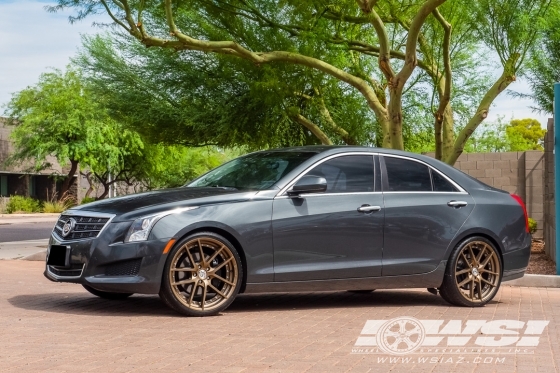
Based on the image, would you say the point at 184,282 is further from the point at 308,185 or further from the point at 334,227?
the point at 334,227

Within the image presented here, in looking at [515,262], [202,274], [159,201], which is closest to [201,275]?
[202,274]

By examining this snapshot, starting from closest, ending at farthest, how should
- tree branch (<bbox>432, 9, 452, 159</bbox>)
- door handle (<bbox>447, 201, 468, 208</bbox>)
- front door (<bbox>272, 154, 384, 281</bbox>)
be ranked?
front door (<bbox>272, 154, 384, 281</bbox>)
door handle (<bbox>447, 201, 468, 208</bbox>)
tree branch (<bbox>432, 9, 452, 159</bbox>)

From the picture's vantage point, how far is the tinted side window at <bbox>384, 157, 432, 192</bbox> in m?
10.5

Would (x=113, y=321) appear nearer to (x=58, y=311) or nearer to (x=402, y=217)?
(x=58, y=311)

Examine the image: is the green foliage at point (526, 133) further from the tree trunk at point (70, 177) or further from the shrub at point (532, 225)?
the shrub at point (532, 225)

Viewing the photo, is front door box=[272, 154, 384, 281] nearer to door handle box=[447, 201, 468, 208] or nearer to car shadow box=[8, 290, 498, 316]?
car shadow box=[8, 290, 498, 316]

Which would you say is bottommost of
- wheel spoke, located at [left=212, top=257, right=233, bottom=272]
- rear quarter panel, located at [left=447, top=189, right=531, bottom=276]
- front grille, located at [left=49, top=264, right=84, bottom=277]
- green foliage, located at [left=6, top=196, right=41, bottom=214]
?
green foliage, located at [left=6, top=196, right=41, bottom=214]

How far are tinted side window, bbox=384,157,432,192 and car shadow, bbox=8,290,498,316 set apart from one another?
127 centimetres

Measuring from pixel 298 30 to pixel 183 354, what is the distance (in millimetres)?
15805

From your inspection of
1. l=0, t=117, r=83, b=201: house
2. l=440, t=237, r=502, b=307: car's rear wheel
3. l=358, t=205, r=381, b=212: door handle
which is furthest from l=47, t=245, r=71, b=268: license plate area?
l=0, t=117, r=83, b=201: house

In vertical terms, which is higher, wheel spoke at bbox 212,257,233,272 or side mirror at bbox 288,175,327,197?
side mirror at bbox 288,175,327,197

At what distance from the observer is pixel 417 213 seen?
1040 cm

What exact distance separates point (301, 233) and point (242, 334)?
5.79 ft

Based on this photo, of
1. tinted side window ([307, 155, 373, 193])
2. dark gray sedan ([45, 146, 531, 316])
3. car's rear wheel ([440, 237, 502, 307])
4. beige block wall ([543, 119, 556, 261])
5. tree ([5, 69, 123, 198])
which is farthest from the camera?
tree ([5, 69, 123, 198])
